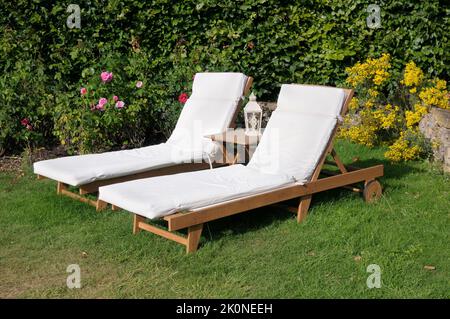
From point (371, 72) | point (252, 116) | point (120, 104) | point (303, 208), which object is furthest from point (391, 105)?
point (120, 104)

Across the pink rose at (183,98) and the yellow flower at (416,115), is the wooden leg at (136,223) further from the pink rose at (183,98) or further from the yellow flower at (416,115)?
the yellow flower at (416,115)

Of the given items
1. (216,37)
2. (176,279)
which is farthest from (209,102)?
(176,279)

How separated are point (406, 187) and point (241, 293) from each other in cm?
271

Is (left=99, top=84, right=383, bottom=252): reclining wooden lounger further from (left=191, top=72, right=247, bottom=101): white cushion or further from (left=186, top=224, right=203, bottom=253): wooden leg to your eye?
(left=191, top=72, right=247, bottom=101): white cushion

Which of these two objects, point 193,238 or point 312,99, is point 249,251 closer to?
point 193,238

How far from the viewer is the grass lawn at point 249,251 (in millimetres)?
3842

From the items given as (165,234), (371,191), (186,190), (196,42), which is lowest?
(165,234)

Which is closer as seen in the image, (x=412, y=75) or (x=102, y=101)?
(x=412, y=75)

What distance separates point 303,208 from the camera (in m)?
4.98

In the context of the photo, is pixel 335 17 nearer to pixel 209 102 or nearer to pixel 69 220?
pixel 209 102

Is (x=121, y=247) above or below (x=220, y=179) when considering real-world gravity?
below

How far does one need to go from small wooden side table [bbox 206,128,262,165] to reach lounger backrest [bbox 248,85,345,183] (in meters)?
0.31

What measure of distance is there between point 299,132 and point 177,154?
139cm

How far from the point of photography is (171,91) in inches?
313
